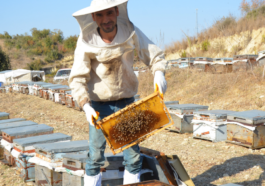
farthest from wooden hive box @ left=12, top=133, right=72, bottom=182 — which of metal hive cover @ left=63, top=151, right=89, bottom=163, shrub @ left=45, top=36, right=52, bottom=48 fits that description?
shrub @ left=45, top=36, right=52, bottom=48

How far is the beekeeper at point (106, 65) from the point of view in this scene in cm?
220

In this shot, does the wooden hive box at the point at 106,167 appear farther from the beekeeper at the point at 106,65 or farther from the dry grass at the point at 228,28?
the dry grass at the point at 228,28

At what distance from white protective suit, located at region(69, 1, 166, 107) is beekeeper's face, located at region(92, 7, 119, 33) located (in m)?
0.11

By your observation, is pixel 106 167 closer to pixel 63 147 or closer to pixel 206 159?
pixel 63 147

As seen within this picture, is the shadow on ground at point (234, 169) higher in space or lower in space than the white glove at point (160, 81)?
lower

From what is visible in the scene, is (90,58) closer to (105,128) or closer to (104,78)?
(104,78)

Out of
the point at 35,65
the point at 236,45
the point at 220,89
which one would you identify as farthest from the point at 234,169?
the point at 35,65

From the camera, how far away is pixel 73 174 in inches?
109

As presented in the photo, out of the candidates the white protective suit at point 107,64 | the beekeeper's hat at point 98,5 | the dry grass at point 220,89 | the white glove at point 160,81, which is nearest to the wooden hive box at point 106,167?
the white protective suit at point 107,64

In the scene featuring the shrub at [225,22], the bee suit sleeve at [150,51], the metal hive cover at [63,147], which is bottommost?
the metal hive cover at [63,147]

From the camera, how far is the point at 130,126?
2.23 m

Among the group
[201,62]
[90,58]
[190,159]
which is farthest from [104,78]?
[201,62]

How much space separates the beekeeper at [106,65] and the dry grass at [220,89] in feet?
18.9

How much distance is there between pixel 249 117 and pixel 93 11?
337cm
